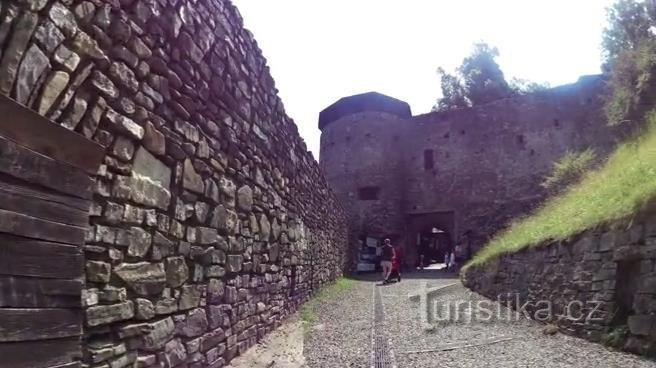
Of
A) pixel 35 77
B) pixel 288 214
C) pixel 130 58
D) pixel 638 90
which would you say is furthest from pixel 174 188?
pixel 638 90

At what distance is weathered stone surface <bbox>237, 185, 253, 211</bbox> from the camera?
16.2ft

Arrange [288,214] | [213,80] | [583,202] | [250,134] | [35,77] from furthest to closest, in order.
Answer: [583,202] → [288,214] → [250,134] → [213,80] → [35,77]

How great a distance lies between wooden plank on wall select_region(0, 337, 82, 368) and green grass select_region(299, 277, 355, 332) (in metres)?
4.46

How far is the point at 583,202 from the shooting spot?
7754 mm

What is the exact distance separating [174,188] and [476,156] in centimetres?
2064

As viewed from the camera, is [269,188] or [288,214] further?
[288,214]

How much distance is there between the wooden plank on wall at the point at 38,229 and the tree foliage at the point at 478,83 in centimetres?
2937

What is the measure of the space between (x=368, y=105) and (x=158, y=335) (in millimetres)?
21817

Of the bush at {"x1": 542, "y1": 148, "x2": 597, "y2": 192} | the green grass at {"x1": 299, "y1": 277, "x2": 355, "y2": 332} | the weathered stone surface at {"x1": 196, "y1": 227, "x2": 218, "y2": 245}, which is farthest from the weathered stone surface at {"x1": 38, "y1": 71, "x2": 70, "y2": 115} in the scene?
the bush at {"x1": 542, "y1": 148, "x2": 597, "y2": 192}

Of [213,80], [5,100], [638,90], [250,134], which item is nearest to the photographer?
[5,100]

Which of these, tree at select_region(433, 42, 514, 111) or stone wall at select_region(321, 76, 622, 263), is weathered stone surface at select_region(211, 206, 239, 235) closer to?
stone wall at select_region(321, 76, 622, 263)

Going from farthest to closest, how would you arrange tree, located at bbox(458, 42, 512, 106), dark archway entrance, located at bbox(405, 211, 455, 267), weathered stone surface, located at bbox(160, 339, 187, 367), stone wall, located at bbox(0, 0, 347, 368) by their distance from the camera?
tree, located at bbox(458, 42, 512, 106) → dark archway entrance, located at bbox(405, 211, 455, 267) → weathered stone surface, located at bbox(160, 339, 187, 367) → stone wall, located at bbox(0, 0, 347, 368)

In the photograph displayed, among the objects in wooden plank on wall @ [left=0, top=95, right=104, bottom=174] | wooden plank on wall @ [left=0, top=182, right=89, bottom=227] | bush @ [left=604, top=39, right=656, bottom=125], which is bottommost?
wooden plank on wall @ [left=0, top=182, right=89, bottom=227]

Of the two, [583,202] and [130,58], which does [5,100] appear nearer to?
[130,58]
